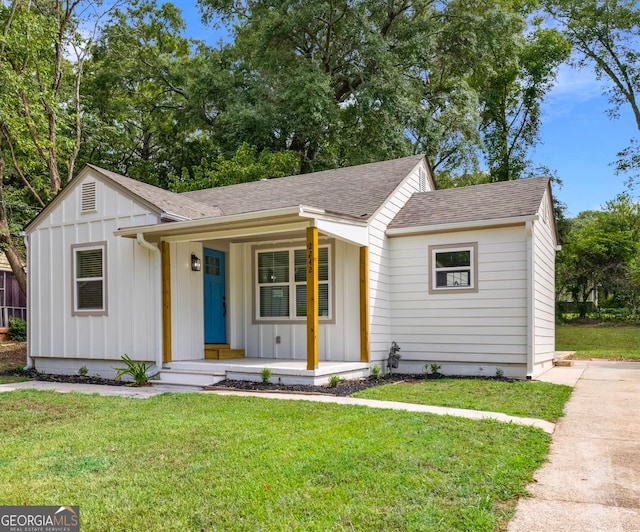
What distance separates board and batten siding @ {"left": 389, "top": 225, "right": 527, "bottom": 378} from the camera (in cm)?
913

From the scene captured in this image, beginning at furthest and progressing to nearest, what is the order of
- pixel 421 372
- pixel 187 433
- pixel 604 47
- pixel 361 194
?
1. pixel 604 47
2. pixel 361 194
3. pixel 421 372
4. pixel 187 433

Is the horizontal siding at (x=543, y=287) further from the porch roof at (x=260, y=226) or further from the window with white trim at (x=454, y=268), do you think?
the porch roof at (x=260, y=226)

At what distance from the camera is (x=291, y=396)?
7266mm

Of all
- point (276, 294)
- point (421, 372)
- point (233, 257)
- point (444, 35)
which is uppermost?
point (444, 35)

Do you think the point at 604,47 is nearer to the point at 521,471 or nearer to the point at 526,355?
the point at 526,355

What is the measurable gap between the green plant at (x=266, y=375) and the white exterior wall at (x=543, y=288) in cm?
445

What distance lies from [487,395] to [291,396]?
8.66 ft

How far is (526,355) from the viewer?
9.00 meters

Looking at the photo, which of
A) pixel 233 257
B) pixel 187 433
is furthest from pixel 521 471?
pixel 233 257

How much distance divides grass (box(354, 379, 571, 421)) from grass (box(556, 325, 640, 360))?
23.7 ft

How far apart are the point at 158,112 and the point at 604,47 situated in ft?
62.4

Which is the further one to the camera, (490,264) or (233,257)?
(233,257)

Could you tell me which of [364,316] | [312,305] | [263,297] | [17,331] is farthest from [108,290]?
[17,331]

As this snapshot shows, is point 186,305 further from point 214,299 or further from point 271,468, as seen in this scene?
point 271,468
